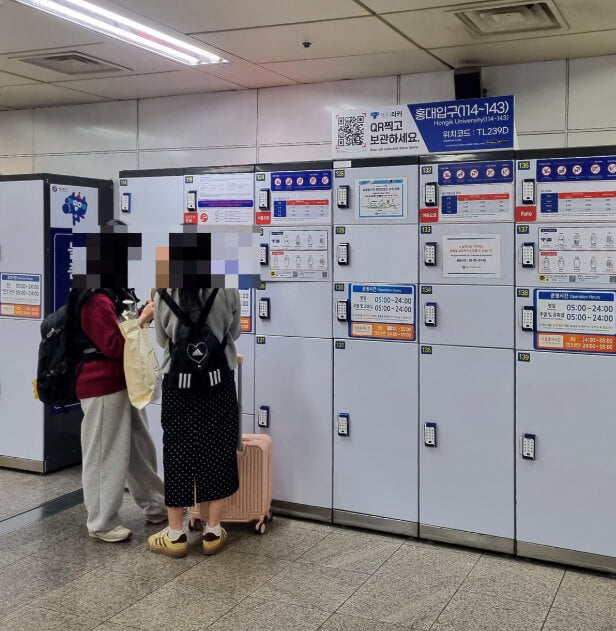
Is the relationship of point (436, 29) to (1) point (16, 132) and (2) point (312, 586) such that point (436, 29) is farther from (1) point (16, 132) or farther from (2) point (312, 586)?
(1) point (16, 132)

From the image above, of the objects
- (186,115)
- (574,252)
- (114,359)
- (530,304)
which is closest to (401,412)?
(530,304)

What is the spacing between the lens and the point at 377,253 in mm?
4539

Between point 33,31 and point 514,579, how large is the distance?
399 centimetres

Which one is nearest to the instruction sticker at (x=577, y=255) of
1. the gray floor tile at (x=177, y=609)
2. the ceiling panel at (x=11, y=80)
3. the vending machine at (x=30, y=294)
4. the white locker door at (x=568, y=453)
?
the white locker door at (x=568, y=453)

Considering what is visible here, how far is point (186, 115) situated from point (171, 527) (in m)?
3.45

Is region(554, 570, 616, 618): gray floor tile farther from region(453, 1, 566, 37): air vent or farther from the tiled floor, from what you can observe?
region(453, 1, 566, 37): air vent

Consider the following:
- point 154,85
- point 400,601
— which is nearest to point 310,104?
point 154,85

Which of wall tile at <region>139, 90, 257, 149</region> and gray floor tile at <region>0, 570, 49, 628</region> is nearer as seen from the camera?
gray floor tile at <region>0, 570, 49, 628</region>

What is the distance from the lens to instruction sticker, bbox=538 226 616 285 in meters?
4.02

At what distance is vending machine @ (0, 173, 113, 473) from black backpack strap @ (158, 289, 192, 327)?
77.7 inches

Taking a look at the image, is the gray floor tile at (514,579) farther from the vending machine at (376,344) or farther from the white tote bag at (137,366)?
the white tote bag at (137,366)

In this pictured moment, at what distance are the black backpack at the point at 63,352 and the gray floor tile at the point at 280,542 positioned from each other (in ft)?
4.17

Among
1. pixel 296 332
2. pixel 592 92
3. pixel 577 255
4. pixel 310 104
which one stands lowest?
pixel 296 332

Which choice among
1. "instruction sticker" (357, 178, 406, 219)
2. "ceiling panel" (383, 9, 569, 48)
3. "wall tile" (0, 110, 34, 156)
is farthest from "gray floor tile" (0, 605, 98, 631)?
"wall tile" (0, 110, 34, 156)
